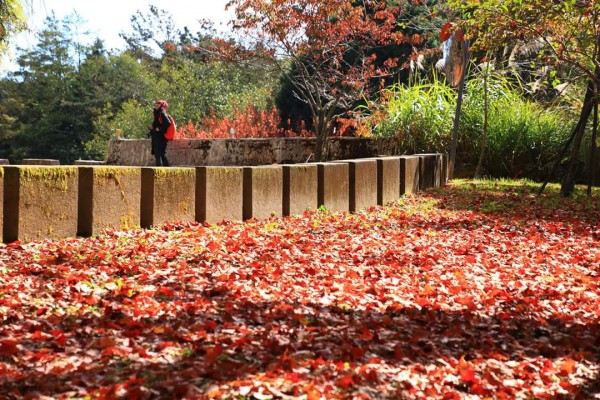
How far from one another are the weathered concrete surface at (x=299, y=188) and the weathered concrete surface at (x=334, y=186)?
0.10 m

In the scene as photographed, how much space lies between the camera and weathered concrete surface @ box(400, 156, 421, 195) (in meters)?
12.9

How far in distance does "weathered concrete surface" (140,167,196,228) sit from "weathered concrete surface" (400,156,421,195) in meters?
5.32

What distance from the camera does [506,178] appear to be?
1667 cm

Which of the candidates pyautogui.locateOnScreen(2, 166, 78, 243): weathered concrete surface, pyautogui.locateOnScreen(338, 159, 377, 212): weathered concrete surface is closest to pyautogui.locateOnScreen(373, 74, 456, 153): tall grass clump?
pyautogui.locateOnScreen(338, 159, 377, 212): weathered concrete surface

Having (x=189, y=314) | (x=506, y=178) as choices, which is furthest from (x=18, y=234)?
(x=506, y=178)

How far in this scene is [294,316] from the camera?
4.76m

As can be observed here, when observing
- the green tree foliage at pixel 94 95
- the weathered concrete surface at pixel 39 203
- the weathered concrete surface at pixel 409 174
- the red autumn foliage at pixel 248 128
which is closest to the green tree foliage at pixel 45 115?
the green tree foliage at pixel 94 95

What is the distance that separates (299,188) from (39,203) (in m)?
3.70

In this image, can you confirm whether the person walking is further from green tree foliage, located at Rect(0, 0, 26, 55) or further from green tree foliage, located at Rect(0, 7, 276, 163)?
green tree foliage, located at Rect(0, 7, 276, 163)

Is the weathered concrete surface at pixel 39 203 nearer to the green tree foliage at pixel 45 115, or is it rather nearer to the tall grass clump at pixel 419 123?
the tall grass clump at pixel 419 123

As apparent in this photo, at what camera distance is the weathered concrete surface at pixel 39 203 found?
6.44 meters

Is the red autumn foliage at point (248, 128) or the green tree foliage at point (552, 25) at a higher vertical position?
the green tree foliage at point (552, 25)

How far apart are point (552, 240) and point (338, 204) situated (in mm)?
2850

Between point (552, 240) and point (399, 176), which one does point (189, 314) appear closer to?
point (552, 240)
